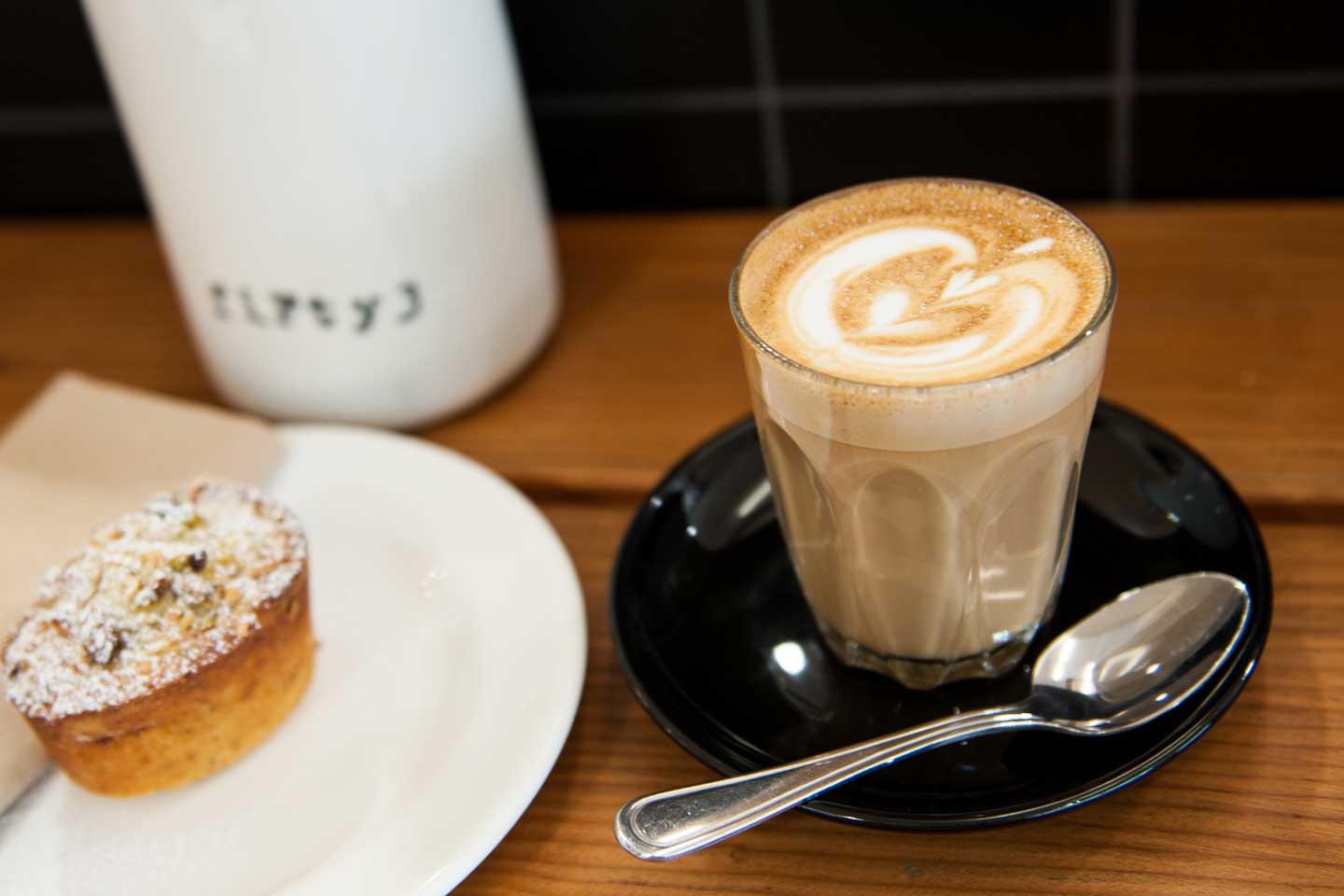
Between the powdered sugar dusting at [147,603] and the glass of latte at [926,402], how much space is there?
26 centimetres

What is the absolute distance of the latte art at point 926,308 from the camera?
1.70ft

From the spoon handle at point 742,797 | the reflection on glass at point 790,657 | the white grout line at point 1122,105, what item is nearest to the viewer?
the spoon handle at point 742,797

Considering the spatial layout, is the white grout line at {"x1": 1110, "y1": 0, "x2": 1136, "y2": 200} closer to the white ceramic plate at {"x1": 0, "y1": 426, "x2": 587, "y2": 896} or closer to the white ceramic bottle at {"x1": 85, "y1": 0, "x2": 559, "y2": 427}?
the white ceramic bottle at {"x1": 85, "y1": 0, "x2": 559, "y2": 427}

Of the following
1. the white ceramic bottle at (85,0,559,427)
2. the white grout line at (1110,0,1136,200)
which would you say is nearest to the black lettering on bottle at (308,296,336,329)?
the white ceramic bottle at (85,0,559,427)

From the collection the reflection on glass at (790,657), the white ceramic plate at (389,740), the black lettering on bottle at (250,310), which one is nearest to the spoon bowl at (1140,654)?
the reflection on glass at (790,657)

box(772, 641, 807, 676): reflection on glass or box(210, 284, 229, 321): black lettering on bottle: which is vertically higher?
box(210, 284, 229, 321): black lettering on bottle

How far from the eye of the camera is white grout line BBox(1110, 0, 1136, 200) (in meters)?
0.89

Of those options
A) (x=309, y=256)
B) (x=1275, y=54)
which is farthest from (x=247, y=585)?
(x=1275, y=54)

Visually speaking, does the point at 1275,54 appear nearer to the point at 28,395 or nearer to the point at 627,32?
the point at 627,32

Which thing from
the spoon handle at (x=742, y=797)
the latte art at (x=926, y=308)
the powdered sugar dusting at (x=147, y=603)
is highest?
the latte art at (x=926, y=308)

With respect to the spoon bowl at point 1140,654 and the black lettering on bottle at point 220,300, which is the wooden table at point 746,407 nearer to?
the spoon bowl at point 1140,654

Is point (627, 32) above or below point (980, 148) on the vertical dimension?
above

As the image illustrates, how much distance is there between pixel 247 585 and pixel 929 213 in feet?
1.23

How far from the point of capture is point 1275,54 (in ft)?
2.90
